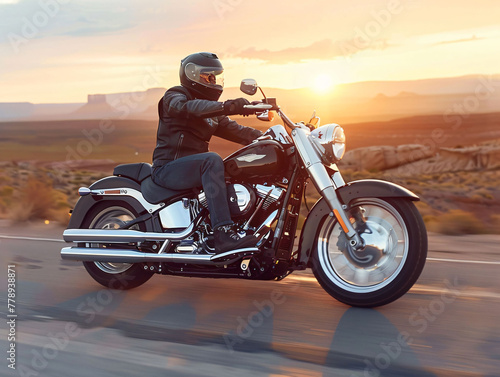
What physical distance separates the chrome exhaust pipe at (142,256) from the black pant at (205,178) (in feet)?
0.81

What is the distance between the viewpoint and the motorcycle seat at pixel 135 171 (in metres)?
5.94

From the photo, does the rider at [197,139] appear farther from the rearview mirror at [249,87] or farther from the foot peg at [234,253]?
the rearview mirror at [249,87]

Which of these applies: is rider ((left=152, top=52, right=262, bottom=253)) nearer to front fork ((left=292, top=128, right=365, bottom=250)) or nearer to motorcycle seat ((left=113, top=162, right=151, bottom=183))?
motorcycle seat ((left=113, top=162, right=151, bottom=183))

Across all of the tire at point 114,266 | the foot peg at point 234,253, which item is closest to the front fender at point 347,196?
the foot peg at point 234,253

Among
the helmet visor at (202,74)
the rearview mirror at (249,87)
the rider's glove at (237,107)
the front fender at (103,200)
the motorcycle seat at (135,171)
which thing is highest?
the helmet visor at (202,74)

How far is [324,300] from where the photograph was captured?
5402mm

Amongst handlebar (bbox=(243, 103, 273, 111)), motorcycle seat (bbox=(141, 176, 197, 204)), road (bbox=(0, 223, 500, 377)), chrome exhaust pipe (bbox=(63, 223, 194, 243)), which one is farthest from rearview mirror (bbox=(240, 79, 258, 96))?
road (bbox=(0, 223, 500, 377))

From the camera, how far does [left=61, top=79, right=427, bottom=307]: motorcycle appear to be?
5027 millimetres

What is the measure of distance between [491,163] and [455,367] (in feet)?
154

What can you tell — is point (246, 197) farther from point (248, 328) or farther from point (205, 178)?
point (248, 328)

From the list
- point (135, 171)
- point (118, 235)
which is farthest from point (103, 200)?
point (118, 235)

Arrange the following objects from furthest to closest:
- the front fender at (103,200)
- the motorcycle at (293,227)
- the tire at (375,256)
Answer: the front fender at (103,200)
the motorcycle at (293,227)
the tire at (375,256)

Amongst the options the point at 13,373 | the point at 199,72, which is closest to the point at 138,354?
the point at 13,373

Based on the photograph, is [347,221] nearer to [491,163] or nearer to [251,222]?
[251,222]
